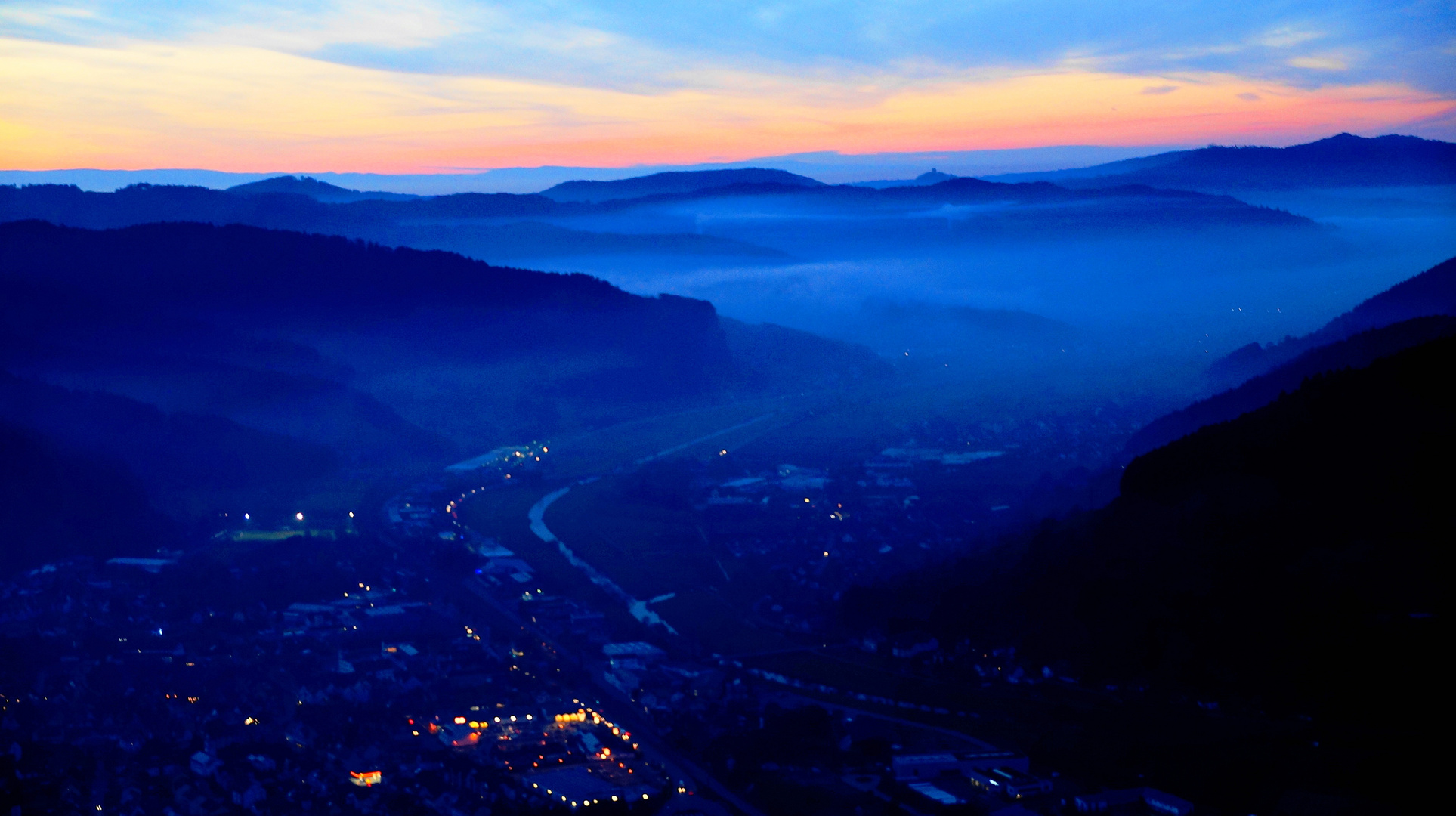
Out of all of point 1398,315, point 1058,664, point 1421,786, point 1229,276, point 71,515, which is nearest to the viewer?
point 1421,786

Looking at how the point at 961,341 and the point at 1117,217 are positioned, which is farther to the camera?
the point at 1117,217

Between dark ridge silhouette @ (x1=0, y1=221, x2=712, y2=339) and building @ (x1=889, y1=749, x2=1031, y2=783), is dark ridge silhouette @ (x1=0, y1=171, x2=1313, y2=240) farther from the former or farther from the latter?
building @ (x1=889, y1=749, x2=1031, y2=783)

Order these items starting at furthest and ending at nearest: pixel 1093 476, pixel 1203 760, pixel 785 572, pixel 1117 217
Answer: pixel 1117 217 < pixel 1093 476 < pixel 785 572 < pixel 1203 760

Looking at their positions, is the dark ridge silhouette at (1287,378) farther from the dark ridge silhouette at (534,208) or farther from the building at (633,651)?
the dark ridge silhouette at (534,208)

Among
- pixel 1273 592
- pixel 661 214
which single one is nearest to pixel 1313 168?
pixel 661 214

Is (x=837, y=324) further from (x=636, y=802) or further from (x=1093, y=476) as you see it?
(x=636, y=802)

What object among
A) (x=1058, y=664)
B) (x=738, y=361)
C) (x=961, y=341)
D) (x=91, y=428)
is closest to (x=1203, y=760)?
(x=1058, y=664)
